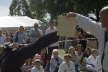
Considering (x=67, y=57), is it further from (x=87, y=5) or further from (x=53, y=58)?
(x=87, y=5)

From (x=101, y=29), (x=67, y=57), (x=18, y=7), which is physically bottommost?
(x=18, y=7)

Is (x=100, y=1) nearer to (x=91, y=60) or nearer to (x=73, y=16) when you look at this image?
(x=91, y=60)

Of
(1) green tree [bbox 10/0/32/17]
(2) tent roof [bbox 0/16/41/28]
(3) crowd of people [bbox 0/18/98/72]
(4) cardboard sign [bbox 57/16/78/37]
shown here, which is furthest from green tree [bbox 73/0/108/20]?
(1) green tree [bbox 10/0/32/17]

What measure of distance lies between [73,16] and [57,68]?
6022 mm

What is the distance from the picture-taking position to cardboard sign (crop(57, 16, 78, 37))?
3473 millimetres

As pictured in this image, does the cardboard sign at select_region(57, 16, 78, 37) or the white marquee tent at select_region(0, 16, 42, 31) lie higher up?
the cardboard sign at select_region(57, 16, 78, 37)

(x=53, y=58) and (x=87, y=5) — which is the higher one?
(x=53, y=58)

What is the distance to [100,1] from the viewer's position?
115 feet

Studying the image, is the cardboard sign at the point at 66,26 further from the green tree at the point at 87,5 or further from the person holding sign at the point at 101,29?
the green tree at the point at 87,5

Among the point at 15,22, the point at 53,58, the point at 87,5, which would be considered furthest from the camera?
the point at 87,5

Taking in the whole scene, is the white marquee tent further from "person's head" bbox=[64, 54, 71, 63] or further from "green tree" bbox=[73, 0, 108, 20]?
"person's head" bbox=[64, 54, 71, 63]

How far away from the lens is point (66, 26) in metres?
3.57

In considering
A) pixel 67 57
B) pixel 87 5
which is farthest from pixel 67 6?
pixel 67 57

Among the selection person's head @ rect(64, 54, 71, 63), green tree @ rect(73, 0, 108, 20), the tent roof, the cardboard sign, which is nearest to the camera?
the cardboard sign
